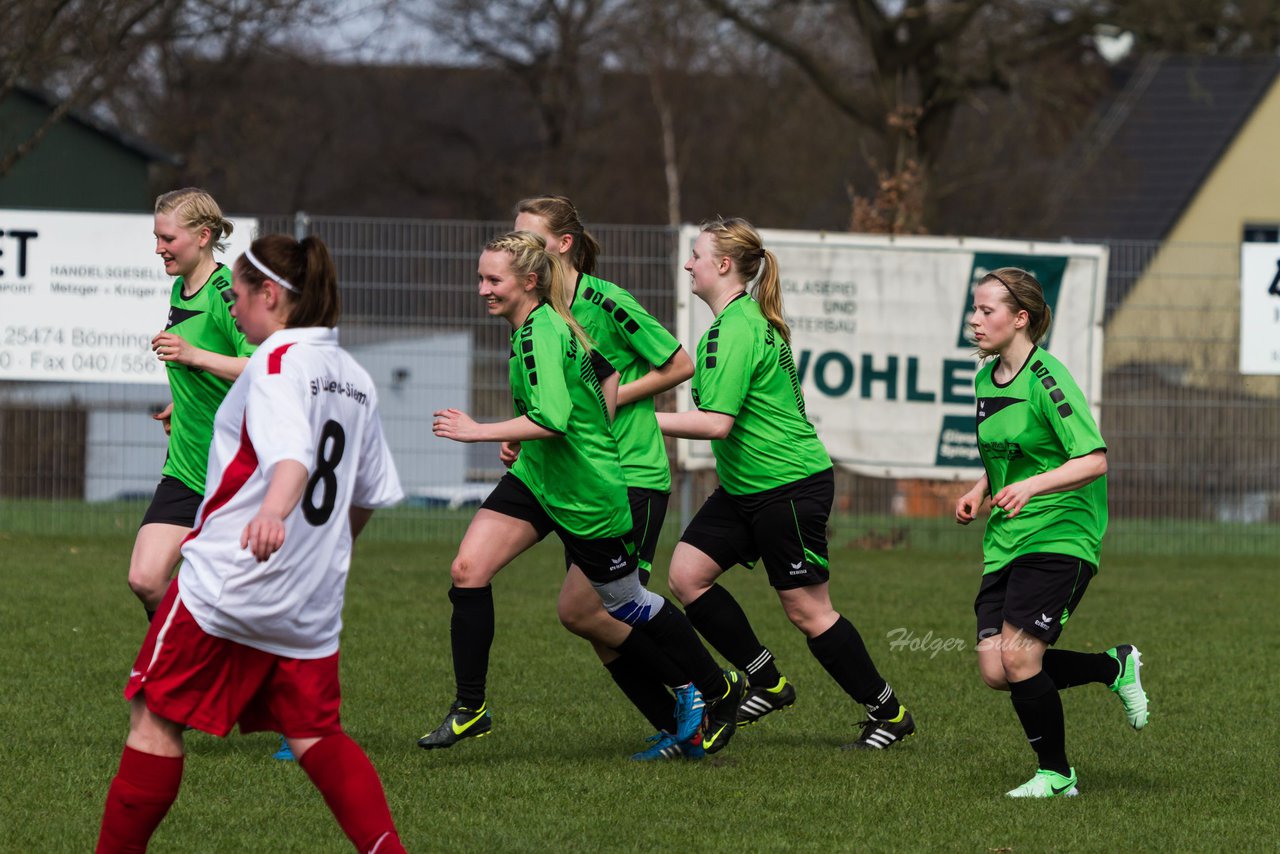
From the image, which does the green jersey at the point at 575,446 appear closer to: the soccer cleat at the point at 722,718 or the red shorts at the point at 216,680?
the soccer cleat at the point at 722,718

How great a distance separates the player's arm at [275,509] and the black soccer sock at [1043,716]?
9.22ft

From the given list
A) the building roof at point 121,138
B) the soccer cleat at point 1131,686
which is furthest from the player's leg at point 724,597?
the building roof at point 121,138

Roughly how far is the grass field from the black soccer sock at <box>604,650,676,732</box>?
0.68 ft

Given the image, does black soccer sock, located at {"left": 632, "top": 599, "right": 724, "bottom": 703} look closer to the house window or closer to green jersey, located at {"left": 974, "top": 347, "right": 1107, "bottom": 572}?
green jersey, located at {"left": 974, "top": 347, "right": 1107, "bottom": 572}

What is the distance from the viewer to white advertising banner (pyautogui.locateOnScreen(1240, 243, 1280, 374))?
46.6 feet

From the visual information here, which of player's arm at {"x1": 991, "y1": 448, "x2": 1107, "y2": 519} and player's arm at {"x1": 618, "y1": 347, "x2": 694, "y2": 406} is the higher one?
player's arm at {"x1": 618, "y1": 347, "x2": 694, "y2": 406}

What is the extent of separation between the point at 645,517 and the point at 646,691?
0.66m

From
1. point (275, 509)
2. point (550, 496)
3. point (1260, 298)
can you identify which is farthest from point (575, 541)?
point (1260, 298)

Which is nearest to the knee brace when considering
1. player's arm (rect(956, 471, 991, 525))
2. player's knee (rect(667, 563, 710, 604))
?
player's knee (rect(667, 563, 710, 604))

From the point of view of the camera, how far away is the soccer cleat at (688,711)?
6.48 metres

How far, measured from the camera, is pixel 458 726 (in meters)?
6.39

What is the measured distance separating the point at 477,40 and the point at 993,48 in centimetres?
1684

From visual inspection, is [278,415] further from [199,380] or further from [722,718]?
[722,718]

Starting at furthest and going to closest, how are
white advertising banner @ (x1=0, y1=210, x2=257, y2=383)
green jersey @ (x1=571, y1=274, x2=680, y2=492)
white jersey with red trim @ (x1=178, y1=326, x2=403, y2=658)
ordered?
white advertising banner @ (x1=0, y1=210, x2=257, y2=383) → green jersey @ (x1=571, y1=274, x2=680, y2=492) → white jersey with red trim @ (x1=178, y1=326, x2=403, y2=658)
